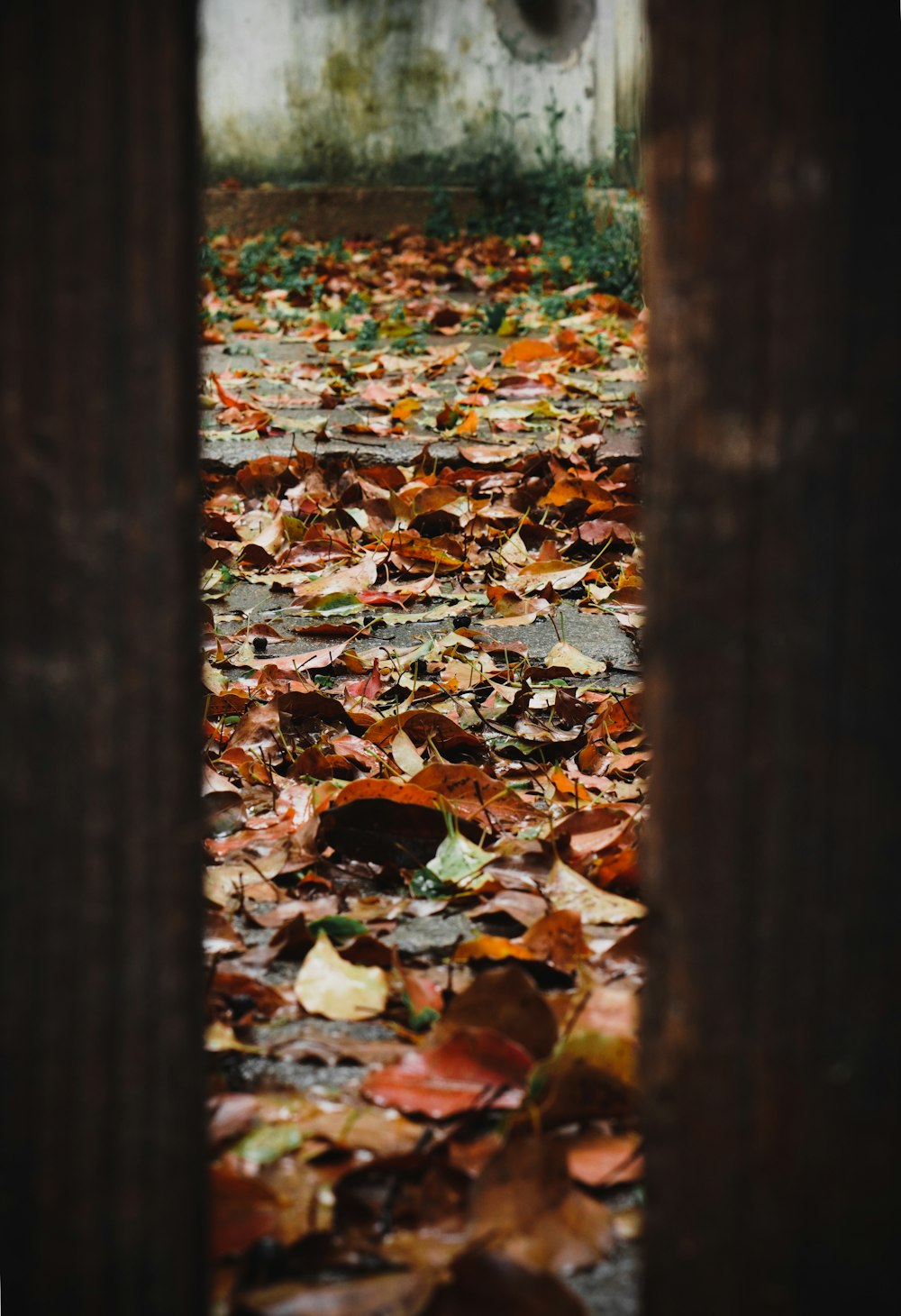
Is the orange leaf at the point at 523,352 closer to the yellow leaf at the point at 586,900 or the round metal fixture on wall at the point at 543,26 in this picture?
the yellow leaf at the point at 586,900

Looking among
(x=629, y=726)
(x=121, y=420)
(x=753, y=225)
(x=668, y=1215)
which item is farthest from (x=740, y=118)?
(x=629, y=726)

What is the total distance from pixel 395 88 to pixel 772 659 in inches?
345

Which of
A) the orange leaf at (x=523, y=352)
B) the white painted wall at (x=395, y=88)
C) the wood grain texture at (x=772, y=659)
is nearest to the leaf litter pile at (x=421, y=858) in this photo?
the wood grain texture at (x=772, y=659)

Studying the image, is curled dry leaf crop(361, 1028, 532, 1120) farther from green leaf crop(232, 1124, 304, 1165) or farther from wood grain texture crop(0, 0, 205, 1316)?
wood grain texture crop(0, 0, 205, 1316)

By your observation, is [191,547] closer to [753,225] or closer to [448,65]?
[753,225]

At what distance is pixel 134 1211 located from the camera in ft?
2.01

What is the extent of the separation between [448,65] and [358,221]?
1105 millimetres

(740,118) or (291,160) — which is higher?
(291,160)

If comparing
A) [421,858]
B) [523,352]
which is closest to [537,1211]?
[421,858]

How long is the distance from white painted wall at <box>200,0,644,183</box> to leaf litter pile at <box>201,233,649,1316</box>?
18.7ft

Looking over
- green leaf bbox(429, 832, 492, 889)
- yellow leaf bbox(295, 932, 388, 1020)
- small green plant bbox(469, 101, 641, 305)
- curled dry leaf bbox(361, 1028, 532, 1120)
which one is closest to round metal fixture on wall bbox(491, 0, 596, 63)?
small green plant bbox(469, 101, 641, 305)

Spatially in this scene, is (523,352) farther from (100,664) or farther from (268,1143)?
(100,664)

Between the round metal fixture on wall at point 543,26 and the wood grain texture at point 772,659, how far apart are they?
8.51 m

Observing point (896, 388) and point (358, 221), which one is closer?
point (896, 388)
